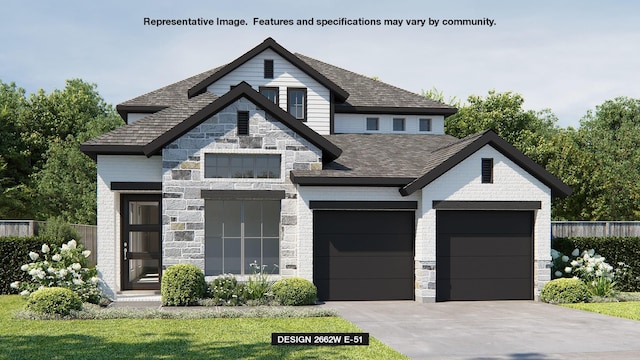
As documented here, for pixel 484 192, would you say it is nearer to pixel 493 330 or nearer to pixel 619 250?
pixel 493 330

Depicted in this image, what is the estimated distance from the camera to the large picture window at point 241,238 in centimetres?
1880

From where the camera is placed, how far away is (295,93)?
74.7 feet

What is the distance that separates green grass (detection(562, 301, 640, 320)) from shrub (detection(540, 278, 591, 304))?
40cm

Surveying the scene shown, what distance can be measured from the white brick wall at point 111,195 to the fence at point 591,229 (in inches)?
530

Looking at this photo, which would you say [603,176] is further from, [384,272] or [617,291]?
[384,272]

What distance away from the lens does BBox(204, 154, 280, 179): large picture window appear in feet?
59.8

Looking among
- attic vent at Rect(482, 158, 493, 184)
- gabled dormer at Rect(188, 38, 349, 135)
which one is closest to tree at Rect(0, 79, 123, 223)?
gabled dormer at Rect(188, 38, 349, 135)

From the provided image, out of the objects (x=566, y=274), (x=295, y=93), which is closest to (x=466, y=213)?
(x=566, y=274)

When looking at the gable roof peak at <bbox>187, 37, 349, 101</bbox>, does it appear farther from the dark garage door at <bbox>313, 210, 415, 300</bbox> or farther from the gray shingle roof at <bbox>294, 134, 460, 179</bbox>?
the dark garage door at <bbox>313, 210, 415, 300</bbox>

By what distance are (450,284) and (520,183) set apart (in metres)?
3.48

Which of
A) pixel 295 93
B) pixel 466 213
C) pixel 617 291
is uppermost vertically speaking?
pixel 295 93

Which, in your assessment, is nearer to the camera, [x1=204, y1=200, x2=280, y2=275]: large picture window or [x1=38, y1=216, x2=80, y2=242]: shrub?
[x1=204, y1=200, x2=280, y2=275]: large picture window

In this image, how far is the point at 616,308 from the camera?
672 inches

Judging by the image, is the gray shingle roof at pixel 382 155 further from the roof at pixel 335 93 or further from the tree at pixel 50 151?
the tree at pixel 50 151
